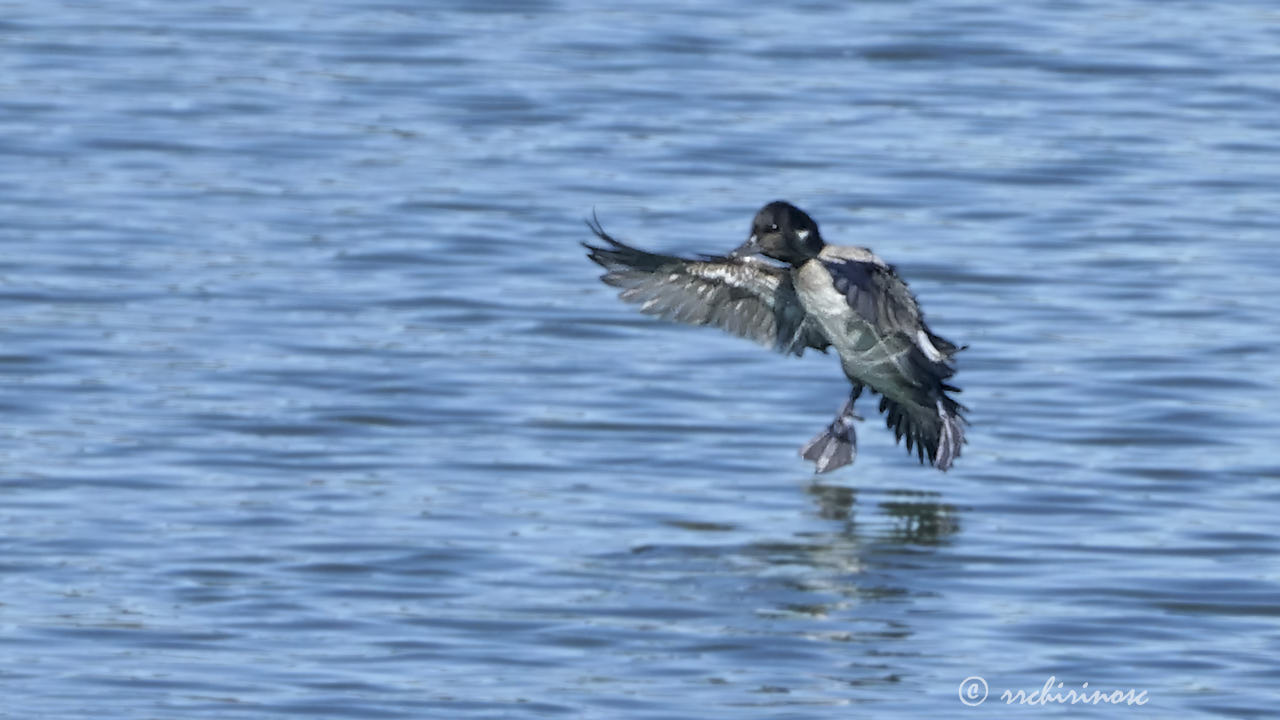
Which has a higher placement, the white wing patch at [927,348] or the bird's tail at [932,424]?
the white wing patch at [927,348]

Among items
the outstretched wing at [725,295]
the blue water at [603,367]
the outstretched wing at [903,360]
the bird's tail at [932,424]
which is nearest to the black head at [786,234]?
the outstretched wing at [903,360]

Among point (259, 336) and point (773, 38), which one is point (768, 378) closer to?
point (259, 336)

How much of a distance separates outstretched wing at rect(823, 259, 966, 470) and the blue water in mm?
305

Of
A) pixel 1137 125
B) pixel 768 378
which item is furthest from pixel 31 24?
pixel 768 378

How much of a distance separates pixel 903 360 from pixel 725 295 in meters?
0.71

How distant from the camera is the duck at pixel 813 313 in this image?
8531 mm

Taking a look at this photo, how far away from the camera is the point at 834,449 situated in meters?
9.46

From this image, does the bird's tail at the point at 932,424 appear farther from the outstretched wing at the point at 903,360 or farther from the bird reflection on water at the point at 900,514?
the bird reflection on water at the point at 900,514

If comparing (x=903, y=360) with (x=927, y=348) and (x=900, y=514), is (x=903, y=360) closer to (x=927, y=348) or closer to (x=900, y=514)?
(x=927, y=348)

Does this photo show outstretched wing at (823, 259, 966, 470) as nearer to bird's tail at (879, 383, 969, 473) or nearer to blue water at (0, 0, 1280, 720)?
bird's tail at (879, 383, 969, 473)

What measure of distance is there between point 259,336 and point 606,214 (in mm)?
2809

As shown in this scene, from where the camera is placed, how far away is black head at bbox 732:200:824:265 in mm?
8484

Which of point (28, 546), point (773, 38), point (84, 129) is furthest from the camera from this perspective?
point (773, 38)

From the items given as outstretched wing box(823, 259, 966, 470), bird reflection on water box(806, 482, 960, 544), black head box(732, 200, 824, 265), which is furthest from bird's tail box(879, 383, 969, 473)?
black head box(732, 200, 824, 265)
